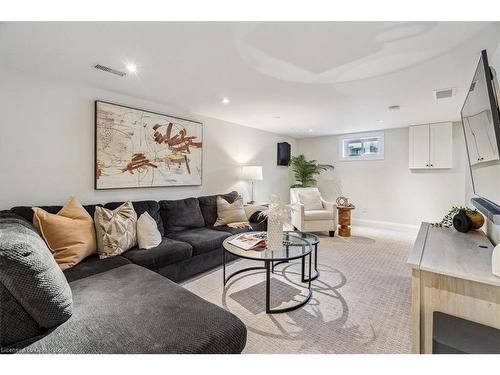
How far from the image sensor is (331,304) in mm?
2143

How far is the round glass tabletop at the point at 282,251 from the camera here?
2032 mm

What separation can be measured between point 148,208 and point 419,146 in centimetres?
492

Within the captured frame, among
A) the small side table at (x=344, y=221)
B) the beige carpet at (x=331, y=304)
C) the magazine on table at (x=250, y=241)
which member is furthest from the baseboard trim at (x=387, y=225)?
the magazine on table at (x=250, y=241)

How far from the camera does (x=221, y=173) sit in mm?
4211

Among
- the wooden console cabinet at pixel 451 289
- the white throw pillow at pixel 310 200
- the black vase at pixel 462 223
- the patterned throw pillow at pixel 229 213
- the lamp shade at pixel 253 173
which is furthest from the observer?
the white throw pillow at pixel 310 200

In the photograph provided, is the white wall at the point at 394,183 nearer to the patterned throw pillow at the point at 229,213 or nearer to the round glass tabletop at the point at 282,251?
the patterned throw pillow at the point at 229,213

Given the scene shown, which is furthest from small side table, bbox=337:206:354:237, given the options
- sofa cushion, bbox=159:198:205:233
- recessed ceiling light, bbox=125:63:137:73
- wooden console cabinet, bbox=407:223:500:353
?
recessed ceiling light, bbox=125:63:137:73

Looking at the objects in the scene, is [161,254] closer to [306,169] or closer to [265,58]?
[265,58]

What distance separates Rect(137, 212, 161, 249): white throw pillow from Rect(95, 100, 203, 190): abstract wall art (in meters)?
0.69

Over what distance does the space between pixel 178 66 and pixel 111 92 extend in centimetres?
118

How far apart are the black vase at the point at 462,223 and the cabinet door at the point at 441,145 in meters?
2.95

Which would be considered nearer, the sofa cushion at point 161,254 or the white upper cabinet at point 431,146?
the sofa cushion at point 161,254

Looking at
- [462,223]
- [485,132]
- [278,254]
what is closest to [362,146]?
[462,223]

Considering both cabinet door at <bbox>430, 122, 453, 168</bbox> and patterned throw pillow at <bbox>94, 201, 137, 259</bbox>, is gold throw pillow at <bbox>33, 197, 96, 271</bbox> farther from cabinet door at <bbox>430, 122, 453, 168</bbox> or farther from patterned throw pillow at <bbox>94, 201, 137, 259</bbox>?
cabinet door at <bbox>430, 122, 453, 168</bbox>
